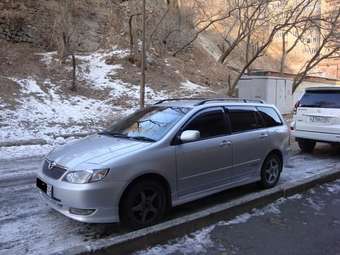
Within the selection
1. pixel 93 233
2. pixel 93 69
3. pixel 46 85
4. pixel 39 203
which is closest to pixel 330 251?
pixel 93 233

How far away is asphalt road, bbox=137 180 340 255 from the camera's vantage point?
186 inches

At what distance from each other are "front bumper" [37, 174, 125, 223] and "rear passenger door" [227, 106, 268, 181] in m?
2.21

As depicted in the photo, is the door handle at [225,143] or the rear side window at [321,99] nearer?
the door handle at [225,143]

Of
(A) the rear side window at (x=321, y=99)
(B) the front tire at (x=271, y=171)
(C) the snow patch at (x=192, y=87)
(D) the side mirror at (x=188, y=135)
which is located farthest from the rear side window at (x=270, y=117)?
(C) the snow patch at (x=192, y=87)

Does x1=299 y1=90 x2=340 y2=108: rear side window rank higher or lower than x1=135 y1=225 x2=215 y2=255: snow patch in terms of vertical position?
higher

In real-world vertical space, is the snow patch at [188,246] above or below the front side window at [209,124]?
below

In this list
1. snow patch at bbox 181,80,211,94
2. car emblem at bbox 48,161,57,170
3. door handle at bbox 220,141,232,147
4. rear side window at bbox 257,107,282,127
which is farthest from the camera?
snow patch at bbox 181,80,211,94

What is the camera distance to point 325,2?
82.5 ft

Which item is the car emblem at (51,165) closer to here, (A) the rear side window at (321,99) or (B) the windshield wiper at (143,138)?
(B) the windshield wiper at (143,138)

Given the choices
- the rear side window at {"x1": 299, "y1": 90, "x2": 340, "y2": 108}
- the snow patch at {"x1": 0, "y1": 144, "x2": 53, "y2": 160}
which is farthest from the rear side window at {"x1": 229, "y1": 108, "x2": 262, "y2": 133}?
the snow patch at {"x1": 0, "y1": 144, "x2": 53, "y2": 160}

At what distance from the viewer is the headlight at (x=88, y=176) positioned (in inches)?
193

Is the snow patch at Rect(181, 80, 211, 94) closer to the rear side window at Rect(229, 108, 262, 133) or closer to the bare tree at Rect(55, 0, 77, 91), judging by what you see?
the bare tree at Rect(55, 0, 77, 91)

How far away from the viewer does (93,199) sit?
4.89 meters

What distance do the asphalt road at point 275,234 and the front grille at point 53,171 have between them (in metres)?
1.34
